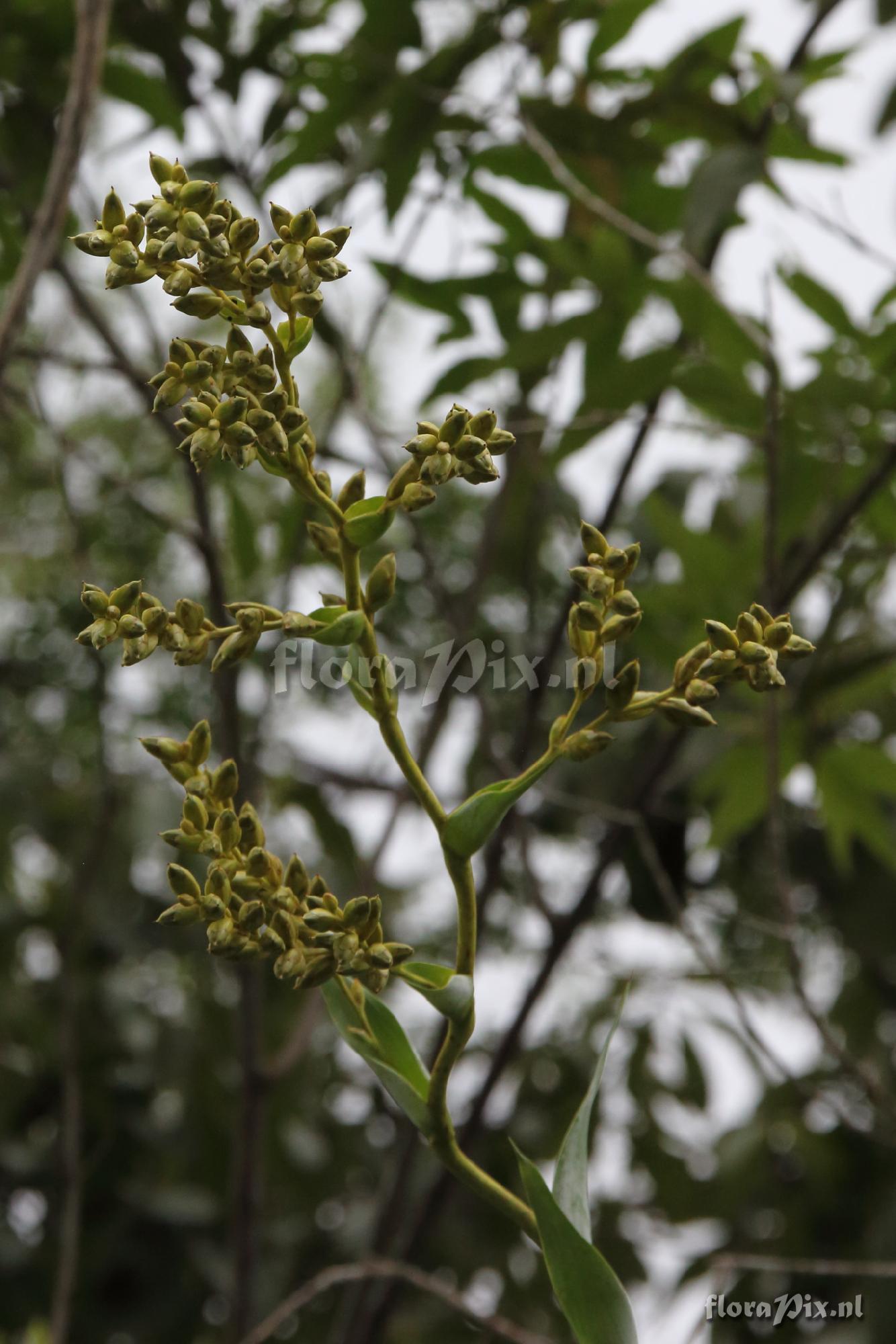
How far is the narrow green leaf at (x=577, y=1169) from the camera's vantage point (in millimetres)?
281

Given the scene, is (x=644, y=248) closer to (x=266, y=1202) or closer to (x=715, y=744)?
(x=715, y=744)

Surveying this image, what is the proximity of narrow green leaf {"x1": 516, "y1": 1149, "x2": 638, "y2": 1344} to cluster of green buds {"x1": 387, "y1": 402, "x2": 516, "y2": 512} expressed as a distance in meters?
0.14

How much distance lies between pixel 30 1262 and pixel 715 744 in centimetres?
64

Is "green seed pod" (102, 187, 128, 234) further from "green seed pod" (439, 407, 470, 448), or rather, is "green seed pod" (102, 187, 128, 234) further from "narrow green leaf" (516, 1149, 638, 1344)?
"narrow green leaf" (516, 1149, 638, 1344)

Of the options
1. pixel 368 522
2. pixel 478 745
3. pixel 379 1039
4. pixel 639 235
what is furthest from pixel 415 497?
pixel 478 745

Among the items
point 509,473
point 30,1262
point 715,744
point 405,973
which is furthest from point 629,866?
point 405,973

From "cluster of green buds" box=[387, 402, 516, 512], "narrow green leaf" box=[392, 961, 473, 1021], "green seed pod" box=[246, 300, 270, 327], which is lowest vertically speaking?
"narrow green leaf" box=[392, 961, 473, 1021]

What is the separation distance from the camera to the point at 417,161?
2.42ft

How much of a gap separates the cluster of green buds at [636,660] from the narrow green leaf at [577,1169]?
0.22 feet

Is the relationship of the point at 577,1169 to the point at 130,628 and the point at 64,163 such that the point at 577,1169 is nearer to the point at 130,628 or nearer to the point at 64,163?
the point at 130,628

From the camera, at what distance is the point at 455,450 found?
26 cm

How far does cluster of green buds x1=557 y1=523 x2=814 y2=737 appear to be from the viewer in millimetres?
271

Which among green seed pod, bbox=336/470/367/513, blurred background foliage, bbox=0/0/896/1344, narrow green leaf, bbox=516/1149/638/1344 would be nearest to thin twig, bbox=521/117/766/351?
blurred background foliage, bbox=0/0/896/1344

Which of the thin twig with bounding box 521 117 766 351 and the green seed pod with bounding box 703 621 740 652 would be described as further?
the thin twig with bounding box 521 117 766 351
